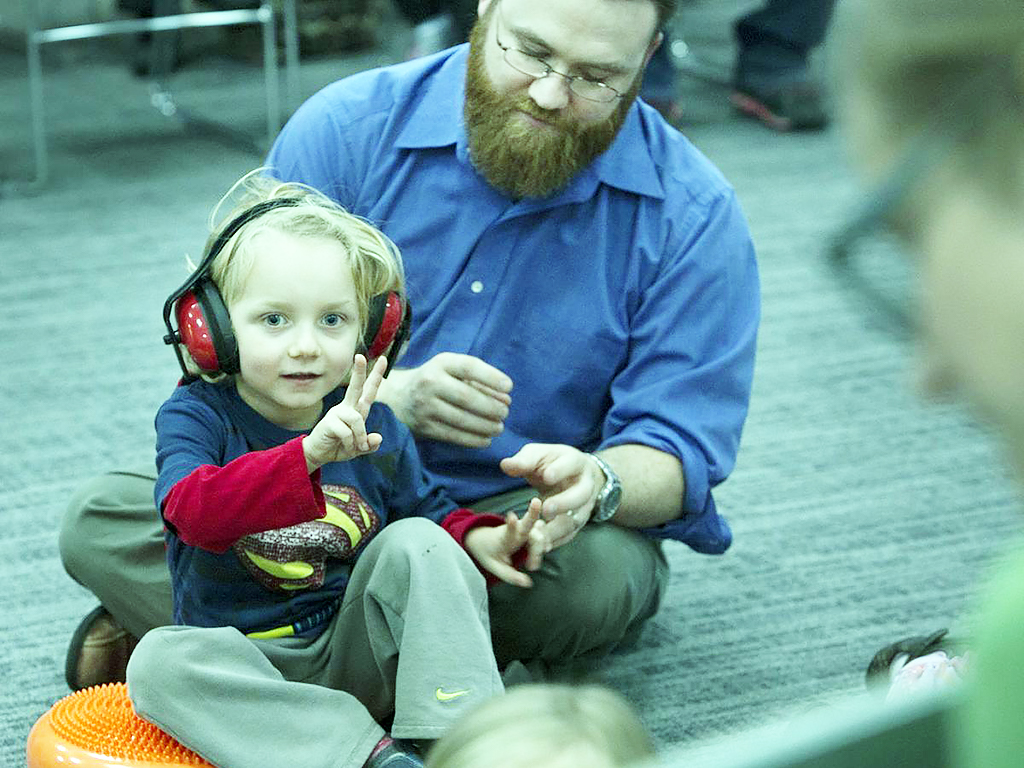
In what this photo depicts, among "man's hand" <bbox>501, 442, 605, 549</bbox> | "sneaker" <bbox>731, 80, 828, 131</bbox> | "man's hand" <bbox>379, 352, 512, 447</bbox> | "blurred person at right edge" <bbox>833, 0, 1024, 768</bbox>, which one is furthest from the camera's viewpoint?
"sneaker" <bbox>731, 80, 828, 131</bbox>

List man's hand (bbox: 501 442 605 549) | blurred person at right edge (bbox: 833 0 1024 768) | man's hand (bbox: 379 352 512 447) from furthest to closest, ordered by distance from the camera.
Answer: man's hand (bbox: 379 352 512 447) → man's hand (bbox: 501 442 605 549) → blurred person at right edge (bbox: 833 0 1024 768)

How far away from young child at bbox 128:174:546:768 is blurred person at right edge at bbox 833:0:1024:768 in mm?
1015

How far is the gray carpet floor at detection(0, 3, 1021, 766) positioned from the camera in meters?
2.30

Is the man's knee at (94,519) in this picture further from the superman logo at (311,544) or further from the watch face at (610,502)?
the watch face at (610,502)

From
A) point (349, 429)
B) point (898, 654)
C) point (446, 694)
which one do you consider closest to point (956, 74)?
point (349, 429)

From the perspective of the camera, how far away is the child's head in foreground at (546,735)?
44.6 inches

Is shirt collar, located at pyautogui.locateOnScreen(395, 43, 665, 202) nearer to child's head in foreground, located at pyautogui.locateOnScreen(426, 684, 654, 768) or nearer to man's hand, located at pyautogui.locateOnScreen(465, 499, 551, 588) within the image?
man's hand, located at pyautogui.locateOnScreen(465, 499, 551, 588)

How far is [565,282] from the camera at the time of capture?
6.89 ft

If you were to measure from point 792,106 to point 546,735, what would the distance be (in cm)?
392

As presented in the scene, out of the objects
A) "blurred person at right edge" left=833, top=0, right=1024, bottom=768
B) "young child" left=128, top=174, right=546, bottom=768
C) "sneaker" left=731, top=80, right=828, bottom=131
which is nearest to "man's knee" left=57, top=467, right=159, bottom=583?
"young child" left=128, top=174, right=546, bottom=768

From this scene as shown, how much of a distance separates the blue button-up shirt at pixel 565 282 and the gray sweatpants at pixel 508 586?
9cm

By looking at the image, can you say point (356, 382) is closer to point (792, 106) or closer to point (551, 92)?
point (551, 92)

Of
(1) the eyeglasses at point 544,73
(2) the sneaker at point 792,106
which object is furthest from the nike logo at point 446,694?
(2) the sneaker at point 792,106

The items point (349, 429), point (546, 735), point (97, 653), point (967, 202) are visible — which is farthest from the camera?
point (97, 653)
